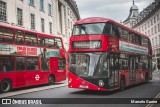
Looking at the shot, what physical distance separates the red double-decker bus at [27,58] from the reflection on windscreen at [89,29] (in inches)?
178

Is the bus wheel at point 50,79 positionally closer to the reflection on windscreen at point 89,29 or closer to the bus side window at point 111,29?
the reflection on windscreen at point 89,29

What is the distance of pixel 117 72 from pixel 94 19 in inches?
123

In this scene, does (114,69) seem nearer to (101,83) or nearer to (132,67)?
(101,83)

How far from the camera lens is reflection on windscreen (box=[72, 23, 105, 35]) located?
14141 millimetres

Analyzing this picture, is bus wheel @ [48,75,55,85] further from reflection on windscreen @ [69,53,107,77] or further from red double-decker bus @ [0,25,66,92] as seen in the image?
reflection on windscreen @ [69,53,107,77]

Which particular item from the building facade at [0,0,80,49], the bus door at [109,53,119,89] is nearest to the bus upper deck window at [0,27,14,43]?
the bus door at [109,53,119,89]

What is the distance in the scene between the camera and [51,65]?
21531 mm

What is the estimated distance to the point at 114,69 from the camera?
48.4ft

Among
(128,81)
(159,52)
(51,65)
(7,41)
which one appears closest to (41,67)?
(51,65)

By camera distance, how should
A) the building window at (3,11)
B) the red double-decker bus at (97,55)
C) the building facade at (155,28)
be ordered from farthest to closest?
the building facade at (155,28)
the building window at (3,11)
the red double-decker bus at (97,55)

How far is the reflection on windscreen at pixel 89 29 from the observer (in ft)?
46.4

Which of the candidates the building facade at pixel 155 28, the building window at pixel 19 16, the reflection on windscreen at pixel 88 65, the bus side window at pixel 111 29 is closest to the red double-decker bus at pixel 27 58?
the reflection on windscreen at pixel 88 65

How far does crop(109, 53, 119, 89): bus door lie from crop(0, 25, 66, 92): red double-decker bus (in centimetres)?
628

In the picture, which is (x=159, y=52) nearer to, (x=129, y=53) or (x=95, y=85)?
(x=129, y=53)
